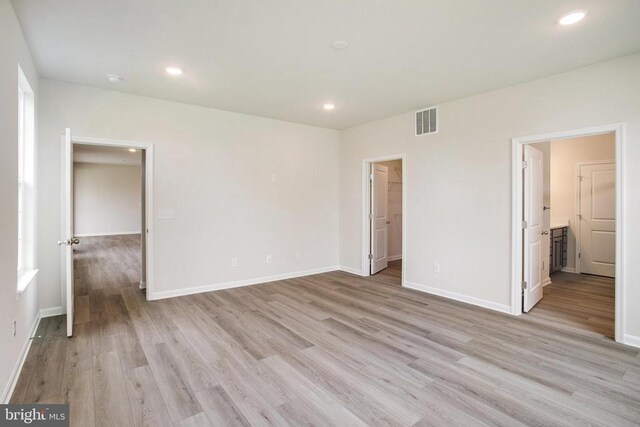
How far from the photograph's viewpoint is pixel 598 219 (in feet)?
18.4

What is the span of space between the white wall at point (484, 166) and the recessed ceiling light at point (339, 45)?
217 cm

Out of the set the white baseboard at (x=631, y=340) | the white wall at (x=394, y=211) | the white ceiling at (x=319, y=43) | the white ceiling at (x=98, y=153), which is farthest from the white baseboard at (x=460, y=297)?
the white ceiling at (x=98, y=153)

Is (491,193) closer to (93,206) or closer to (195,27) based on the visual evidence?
(195,27)

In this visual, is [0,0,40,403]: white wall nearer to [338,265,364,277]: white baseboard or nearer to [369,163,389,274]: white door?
[338,265,364,277]: white baseboard

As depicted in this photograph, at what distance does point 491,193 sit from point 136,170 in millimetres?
13142

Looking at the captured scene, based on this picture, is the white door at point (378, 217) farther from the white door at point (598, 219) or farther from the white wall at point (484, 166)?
the white door at point (598, 219)

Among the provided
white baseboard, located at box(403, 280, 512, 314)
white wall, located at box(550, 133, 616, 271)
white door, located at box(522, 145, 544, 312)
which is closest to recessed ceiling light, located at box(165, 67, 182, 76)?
white door, located at box(522, 145, 544, 312)

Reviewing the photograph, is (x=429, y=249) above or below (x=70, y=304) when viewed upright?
above

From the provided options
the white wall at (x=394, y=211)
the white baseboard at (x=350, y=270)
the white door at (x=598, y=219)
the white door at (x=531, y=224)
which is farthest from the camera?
the white wall at (x=394, y=211)

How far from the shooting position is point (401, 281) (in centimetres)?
520

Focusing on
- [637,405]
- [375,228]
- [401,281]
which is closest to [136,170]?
[375,228]

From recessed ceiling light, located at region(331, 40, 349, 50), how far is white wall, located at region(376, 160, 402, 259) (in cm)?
467

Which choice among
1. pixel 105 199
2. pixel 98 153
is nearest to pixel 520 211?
pixel 98 153

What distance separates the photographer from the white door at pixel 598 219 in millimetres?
5461
